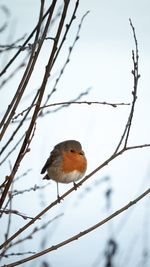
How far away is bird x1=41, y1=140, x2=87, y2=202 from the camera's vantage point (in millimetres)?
4773

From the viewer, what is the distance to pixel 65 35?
6.09 ft

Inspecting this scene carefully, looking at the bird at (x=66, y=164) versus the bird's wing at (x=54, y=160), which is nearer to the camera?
the bird at (x=66, y=164)

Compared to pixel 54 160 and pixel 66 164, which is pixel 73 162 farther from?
pixel 54 160

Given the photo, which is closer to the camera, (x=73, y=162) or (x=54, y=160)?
(x=73, y=162)

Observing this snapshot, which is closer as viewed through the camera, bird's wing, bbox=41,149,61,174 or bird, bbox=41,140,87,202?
bird, bbox=41,140,87,202

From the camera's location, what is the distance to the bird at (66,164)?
15.7 ft

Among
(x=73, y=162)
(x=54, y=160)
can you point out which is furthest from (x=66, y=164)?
(x=54, y=160)

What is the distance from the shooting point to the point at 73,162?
4785mm

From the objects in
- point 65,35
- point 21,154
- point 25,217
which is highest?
point 65,35

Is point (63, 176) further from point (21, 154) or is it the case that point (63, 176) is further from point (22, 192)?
point (21, 154)

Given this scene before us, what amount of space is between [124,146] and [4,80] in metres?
0.63

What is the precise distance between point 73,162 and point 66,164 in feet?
0.32

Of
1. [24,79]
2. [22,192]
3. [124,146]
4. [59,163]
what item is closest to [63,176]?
[59,163]

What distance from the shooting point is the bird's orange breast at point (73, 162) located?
187 inches
